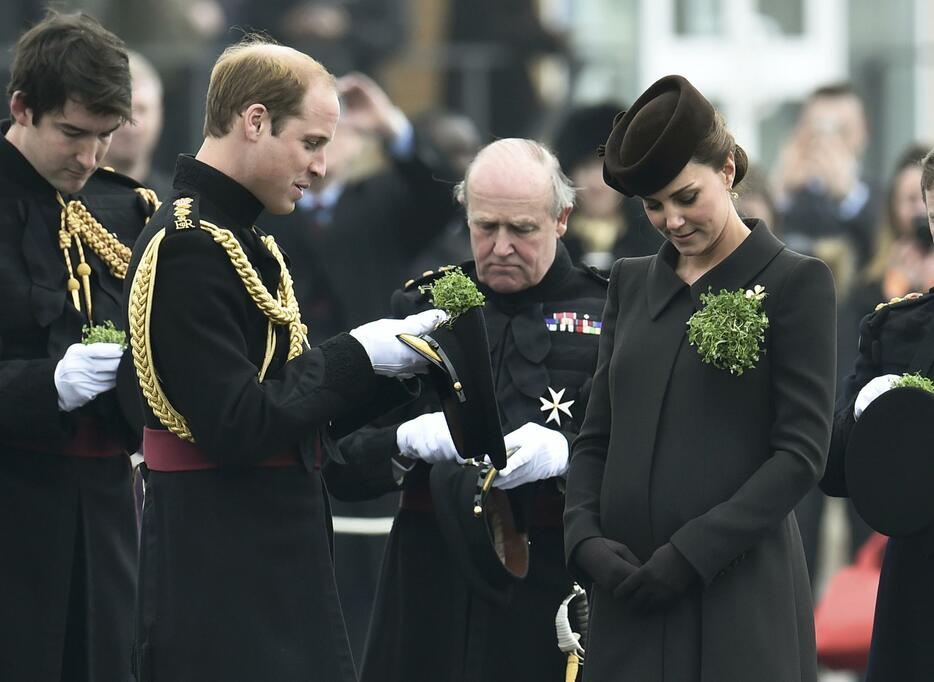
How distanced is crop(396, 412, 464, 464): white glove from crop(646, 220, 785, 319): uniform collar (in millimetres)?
892

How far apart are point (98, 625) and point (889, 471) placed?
2162mm

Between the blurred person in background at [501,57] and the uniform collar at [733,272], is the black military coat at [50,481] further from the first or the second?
the blurred person in background at [501,57]

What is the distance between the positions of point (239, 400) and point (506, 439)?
→ 1.06 meters

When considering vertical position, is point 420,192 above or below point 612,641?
above

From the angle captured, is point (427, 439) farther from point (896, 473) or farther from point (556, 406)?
point (896, 473)

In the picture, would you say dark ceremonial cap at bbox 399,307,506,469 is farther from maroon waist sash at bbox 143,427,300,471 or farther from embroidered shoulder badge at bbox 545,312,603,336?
embroidered shoulder badge at bbox 545,312,603,336

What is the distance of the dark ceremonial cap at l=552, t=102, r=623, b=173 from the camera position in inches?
417

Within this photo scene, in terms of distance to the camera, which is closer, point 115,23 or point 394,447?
point 394,447

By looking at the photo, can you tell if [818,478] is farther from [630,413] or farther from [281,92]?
[281,92]

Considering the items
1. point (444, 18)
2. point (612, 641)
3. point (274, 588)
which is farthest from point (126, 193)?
point (444, 18)

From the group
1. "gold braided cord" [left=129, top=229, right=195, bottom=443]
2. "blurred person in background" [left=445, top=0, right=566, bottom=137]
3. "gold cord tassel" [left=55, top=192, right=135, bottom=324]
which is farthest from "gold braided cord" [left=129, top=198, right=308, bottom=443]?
"blurred person in background" [left=445, top=0, right=566, bottom=137]

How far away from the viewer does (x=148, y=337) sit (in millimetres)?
4531

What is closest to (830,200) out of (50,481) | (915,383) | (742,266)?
(915,383)

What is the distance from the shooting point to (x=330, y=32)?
12.5 m
